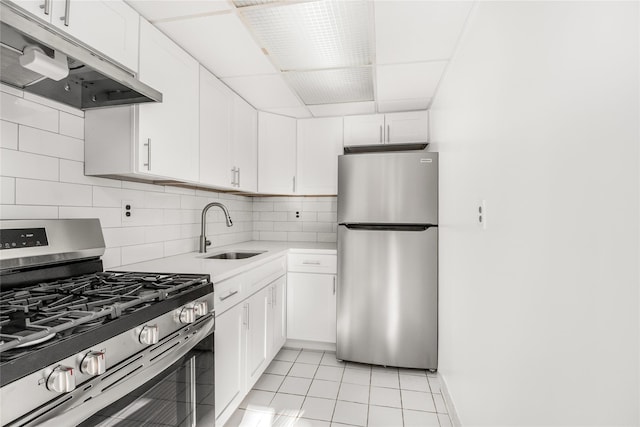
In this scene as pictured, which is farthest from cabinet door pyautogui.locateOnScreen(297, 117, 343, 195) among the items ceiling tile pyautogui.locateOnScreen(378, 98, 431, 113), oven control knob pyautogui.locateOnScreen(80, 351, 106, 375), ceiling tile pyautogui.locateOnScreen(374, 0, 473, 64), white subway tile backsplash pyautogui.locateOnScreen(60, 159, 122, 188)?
oven control knob pyautogui.locateOnScreen(80, 351, 106, 375)

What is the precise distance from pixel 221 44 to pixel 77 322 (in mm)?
1565

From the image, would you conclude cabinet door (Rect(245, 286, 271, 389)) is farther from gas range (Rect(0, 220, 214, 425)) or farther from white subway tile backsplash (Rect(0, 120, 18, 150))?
white subway tile backsplash (Rect(0, 120, 18, 150))

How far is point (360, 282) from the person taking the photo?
242 centimetres

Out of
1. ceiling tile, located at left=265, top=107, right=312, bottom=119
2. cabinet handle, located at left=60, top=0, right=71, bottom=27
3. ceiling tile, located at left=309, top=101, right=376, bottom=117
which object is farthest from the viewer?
ceiling tile, located at left=265, top=107, right=312, bottom=119

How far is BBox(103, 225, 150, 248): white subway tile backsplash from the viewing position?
5.31ft

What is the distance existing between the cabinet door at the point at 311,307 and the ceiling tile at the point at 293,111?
148 centimetres

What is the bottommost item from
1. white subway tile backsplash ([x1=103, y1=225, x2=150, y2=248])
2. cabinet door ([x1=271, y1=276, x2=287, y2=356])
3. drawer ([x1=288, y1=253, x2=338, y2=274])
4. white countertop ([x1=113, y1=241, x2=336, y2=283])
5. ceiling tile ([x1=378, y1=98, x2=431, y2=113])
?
cabinet door ([x1=271, y1=276, x2=287, y2=356])

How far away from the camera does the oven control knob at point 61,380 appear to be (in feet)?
2.39

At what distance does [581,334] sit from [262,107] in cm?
270

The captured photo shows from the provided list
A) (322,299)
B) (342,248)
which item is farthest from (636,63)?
(322,299)

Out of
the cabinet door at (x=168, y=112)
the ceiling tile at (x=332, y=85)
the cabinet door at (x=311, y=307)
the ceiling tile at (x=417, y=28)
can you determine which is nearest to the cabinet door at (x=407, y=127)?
the ceiling tile at (x=332, y=85)

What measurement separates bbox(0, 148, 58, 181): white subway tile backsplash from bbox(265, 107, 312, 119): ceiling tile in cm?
183

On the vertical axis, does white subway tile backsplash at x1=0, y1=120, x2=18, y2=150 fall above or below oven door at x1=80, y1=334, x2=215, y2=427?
above

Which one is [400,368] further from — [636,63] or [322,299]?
[636,63]
